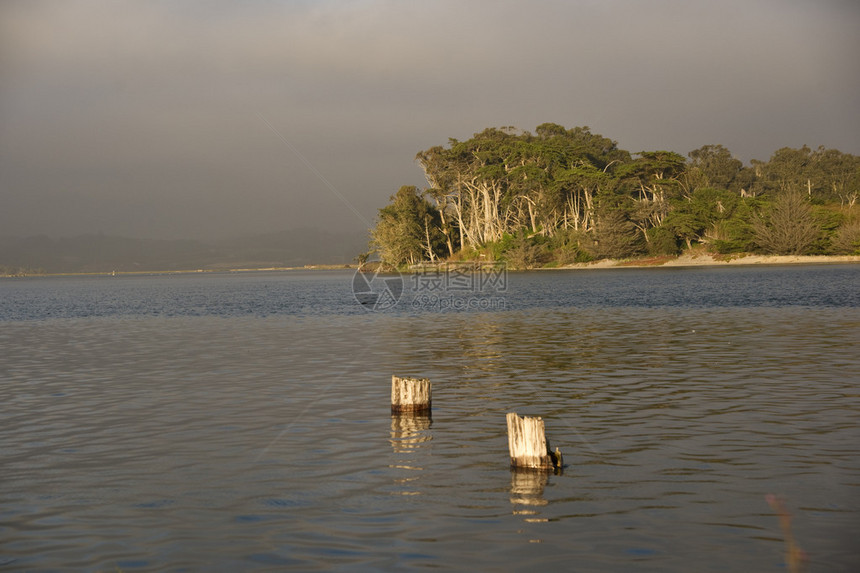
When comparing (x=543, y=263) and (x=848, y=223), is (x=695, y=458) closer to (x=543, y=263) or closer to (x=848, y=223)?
(x=848, y=223)

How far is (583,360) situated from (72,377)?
1758cm

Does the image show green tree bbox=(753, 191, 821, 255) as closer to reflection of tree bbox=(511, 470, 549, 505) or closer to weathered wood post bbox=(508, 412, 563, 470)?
weathered wood post bbox=(508, 412, 563, 470)

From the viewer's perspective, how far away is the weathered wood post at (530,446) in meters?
13.5

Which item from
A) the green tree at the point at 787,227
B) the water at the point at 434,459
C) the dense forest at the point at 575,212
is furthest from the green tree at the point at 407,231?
the water at the point at 434,459

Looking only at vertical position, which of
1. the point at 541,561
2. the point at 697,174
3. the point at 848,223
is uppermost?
the point at 697,174

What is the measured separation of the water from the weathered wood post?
336 millimetres

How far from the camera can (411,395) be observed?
61.1 feet

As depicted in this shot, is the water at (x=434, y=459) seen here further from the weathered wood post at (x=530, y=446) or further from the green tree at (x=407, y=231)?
the green tree at (x=407, y=231)

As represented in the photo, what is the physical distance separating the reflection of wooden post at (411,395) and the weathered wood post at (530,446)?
5.27 meters

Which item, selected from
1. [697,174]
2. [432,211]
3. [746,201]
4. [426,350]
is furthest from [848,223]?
[426,350]

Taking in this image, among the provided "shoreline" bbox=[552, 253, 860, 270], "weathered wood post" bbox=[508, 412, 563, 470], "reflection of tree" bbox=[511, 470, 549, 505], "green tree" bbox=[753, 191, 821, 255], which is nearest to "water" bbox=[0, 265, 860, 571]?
"reflection of tree" bbox=[511, 470, 549, 505]

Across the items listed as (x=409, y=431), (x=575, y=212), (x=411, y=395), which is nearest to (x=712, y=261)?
(x=575, y=212)

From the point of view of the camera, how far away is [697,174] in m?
144

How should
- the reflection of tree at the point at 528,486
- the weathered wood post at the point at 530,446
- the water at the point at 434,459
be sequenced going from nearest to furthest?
the water at the point at 434,459 → the reflection of tree at the point at 528,486 → the weathered wood post at the point at 530,446
